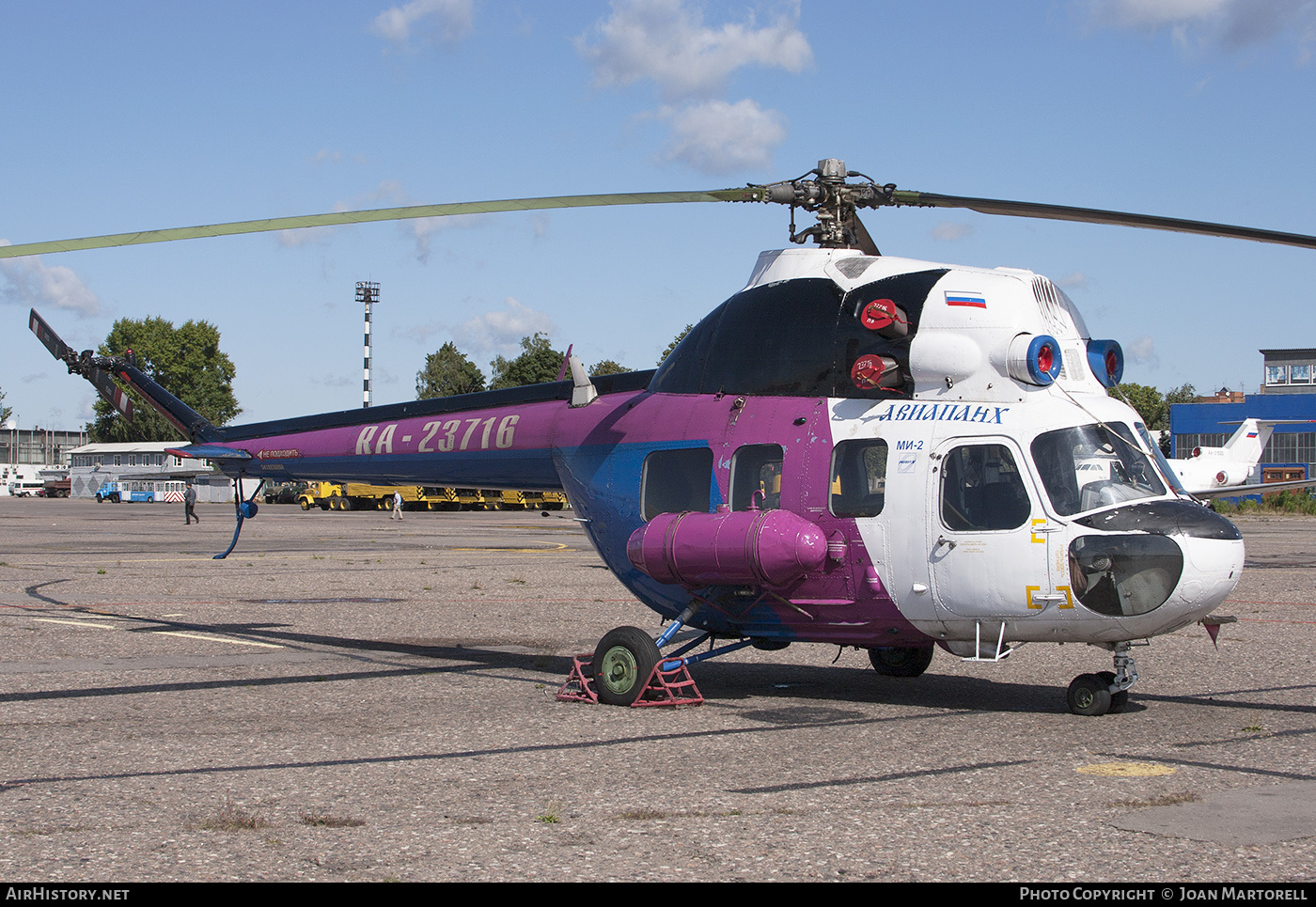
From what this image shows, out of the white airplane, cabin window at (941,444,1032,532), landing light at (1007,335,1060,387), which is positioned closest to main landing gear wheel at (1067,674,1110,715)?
cabin window at (941,444,1032,532)

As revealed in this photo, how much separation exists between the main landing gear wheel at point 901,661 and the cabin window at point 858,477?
7.94 ft

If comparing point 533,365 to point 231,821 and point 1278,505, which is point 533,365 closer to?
point 1278,505

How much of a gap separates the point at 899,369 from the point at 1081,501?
191 centimetres

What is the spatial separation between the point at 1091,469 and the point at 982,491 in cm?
86

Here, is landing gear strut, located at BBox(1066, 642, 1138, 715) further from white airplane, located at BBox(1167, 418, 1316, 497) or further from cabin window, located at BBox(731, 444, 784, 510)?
white airplane, located at BBox(1167, 418, 1316, 497)

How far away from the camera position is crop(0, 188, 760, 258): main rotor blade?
7570 mm

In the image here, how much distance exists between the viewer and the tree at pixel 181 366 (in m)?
128

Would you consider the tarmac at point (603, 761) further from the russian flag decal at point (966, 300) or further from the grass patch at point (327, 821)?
the russian flag decal at point (966, 300)

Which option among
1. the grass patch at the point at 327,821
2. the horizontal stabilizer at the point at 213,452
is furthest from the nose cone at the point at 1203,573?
the horizontal stabilizer at the point at 213,452

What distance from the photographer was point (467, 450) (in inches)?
527

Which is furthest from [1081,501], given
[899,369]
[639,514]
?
[639,514]

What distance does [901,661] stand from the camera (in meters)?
11.9

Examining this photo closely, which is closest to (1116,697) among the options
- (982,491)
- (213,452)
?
(982,491)

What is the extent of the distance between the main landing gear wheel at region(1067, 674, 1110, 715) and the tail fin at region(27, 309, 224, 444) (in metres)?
11.9
